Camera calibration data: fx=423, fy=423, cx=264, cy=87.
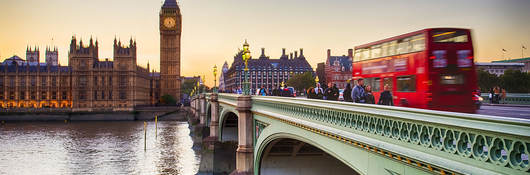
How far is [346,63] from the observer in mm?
101562

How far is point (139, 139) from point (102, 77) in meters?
63.9

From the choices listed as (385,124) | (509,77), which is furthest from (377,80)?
(509,77)

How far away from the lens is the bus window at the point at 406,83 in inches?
599

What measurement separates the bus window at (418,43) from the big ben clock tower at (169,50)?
409ft

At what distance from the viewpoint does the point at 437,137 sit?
5.38 metres

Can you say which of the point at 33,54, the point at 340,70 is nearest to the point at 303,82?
the point at 340,70

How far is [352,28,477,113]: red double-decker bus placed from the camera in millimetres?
14180

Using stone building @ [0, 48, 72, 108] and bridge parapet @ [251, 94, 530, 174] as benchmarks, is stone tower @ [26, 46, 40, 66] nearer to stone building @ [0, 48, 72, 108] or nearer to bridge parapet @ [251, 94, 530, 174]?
stone building @ [0, 48, 72, 108]

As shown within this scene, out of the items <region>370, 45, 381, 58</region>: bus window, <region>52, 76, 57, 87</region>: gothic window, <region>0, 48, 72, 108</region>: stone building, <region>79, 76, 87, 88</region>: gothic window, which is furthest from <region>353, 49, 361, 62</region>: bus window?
<region>52, 76, 57, 87</region>: gothic window

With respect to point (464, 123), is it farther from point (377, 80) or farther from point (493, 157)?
point (377, 80)

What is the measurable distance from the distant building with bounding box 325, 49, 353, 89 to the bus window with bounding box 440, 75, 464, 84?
3030 inches

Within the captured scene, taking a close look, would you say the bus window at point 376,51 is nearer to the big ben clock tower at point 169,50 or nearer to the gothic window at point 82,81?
the gothic window at point 82,81

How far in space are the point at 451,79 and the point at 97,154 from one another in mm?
38762

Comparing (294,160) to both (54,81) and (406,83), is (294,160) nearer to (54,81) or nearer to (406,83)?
(406,83)
